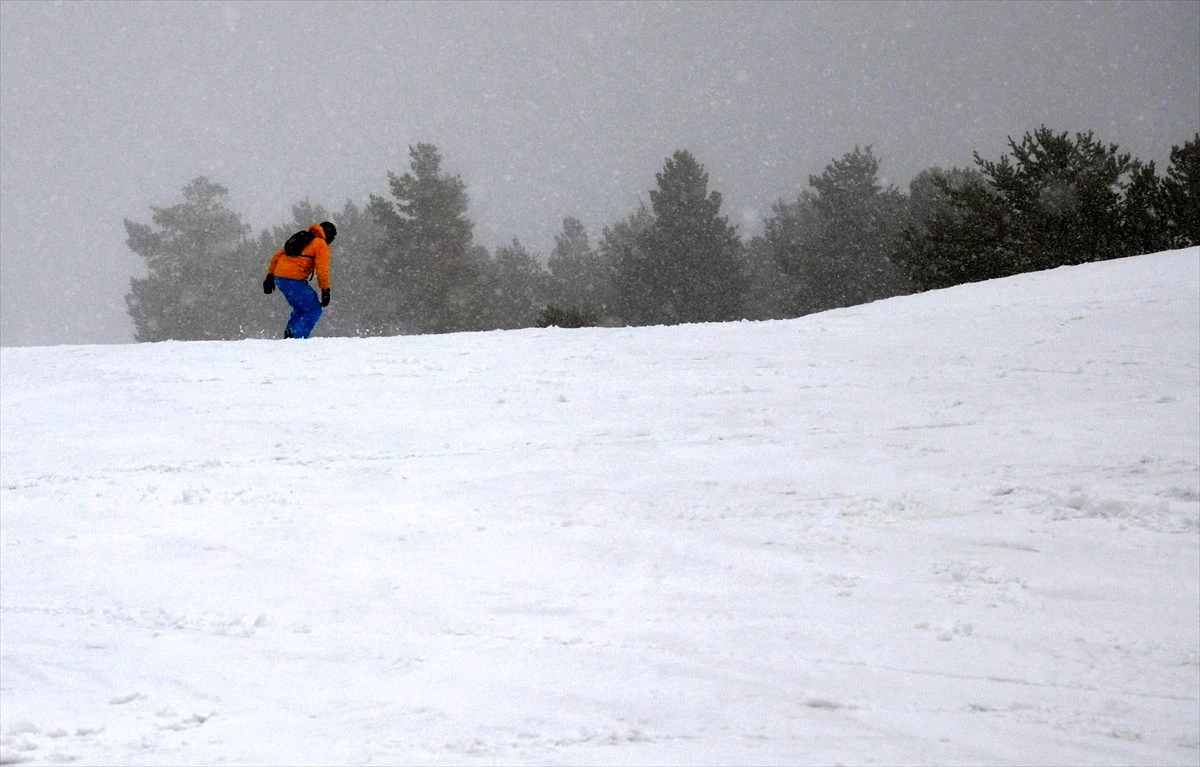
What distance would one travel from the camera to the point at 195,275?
47.9 meters

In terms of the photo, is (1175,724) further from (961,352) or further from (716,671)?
(961,352)

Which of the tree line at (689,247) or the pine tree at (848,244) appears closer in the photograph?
the tree line at (689,247)

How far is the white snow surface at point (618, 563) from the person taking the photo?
12.3 feet

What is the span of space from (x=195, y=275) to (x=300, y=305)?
127 feet

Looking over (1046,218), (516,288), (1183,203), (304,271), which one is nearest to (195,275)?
(516,288)

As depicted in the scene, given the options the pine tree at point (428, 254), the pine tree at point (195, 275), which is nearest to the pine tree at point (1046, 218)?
the pine tree at point (428, 254)

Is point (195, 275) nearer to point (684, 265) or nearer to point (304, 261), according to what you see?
point (684, 265)

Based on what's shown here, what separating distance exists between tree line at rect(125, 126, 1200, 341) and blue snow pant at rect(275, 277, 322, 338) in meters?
16.6

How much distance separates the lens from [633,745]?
11.8 ft

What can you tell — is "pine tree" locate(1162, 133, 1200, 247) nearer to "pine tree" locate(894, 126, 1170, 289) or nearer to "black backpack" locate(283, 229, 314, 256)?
"pine tree" locate(894, 126, 1170, 289)

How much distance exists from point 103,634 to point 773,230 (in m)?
46.1

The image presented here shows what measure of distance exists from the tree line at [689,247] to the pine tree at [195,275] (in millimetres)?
69

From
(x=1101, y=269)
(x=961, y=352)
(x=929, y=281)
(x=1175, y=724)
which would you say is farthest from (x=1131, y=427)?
(x=929, y=281)

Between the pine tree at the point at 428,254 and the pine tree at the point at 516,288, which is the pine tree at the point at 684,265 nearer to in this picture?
the pine tree at the point at 516,288
